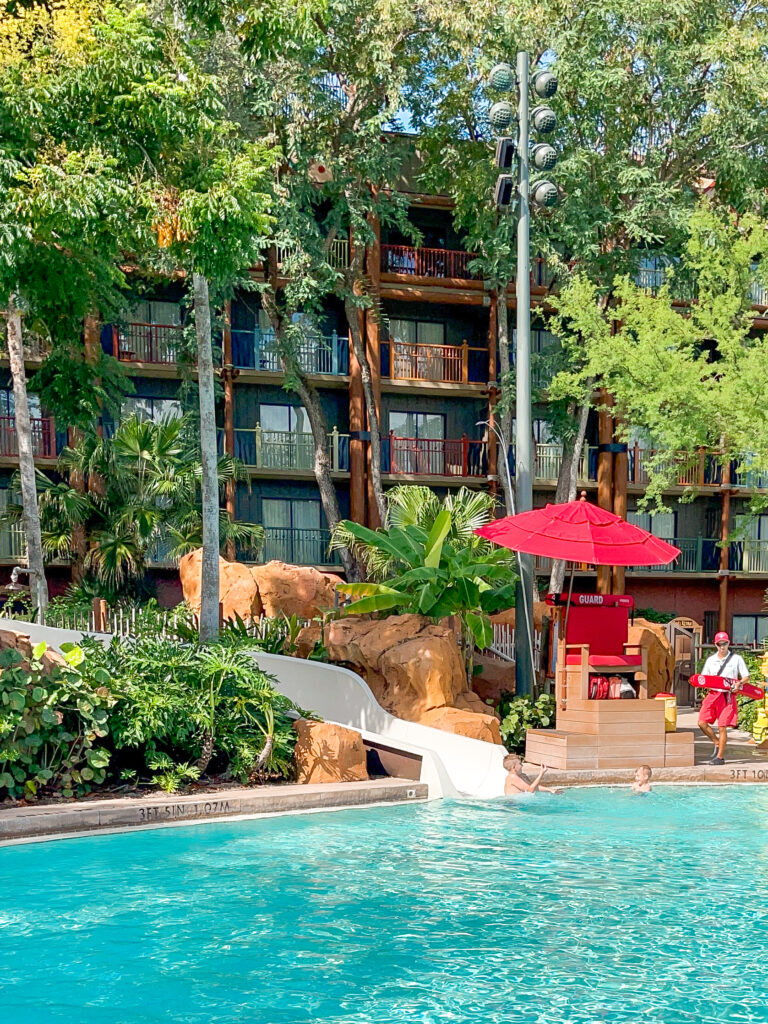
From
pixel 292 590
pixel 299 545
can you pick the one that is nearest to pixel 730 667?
pixel 292 590

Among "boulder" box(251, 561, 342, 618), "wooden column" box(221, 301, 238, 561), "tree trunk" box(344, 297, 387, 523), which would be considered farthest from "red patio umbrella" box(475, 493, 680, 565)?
"wooden column" box(221, 301, 238, 561)

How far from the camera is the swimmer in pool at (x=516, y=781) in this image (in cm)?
1319

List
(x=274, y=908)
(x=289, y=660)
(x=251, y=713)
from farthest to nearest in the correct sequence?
(x=289, y=660) → (x=251, y=713) → (x=274, y=908)

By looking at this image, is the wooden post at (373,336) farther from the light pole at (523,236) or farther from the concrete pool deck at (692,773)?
the concrete pool deck at (692,773)

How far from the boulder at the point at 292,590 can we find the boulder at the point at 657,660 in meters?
5.66

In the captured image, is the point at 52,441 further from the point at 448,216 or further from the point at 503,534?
the point at 503,534

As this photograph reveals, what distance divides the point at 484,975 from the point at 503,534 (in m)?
8.44

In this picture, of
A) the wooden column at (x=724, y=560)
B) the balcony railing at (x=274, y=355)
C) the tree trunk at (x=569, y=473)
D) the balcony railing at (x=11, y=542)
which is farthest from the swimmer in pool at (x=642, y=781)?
the wooden column at (x=724, y=560)

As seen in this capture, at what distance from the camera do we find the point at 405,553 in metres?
18.5

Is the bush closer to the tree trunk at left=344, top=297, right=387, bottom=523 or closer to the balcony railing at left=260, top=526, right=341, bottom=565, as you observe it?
the tree trunk at left=344, top=297, right=387, bottom=523

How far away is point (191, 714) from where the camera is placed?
1284 cm

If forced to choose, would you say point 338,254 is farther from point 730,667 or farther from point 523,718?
point 730,667

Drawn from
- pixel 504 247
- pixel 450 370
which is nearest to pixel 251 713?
pixel 504 247

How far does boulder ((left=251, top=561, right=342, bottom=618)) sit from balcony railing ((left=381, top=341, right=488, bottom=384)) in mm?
11515
